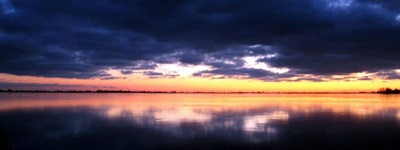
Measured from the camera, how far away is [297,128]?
24.4 metres

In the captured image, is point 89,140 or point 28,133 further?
point 28,133

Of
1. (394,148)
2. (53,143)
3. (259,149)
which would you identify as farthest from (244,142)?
(53,143)

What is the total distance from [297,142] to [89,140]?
10845 millimetres

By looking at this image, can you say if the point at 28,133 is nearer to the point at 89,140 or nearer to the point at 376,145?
the point at 89,140

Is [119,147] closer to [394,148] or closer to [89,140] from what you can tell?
[89,140]

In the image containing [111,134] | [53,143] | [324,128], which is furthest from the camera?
[324,128]

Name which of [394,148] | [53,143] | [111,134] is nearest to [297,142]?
[394,148]

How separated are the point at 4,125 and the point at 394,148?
2463 cm

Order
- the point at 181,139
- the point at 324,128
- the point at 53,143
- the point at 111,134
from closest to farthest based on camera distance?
the point at 53,143 → the point at 181,139 → the point at 111,134 → the point at 324,128

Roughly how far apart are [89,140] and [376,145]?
14.4 meters

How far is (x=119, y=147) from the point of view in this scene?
16656 mm

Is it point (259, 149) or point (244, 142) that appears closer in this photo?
point (259, 149)

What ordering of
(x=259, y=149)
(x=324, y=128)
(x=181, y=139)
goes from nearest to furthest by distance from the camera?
1. (x=259, y=149)
2. (x=181, y=139)
3. (x=324, y=128)

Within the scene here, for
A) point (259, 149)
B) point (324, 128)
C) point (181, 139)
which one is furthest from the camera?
point (324, 128)
